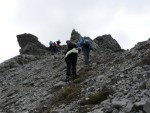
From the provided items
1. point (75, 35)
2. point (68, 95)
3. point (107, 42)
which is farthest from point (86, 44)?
point (75, 35)

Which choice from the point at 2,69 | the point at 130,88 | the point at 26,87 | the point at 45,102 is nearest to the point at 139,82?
the point at 130,88

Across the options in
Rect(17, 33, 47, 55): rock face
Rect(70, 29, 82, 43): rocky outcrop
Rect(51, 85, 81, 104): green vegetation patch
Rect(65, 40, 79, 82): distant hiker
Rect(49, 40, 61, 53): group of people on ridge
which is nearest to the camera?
Rect(51, 85, 81, 104): green vegetation patch

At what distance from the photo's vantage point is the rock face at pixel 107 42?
178 feet

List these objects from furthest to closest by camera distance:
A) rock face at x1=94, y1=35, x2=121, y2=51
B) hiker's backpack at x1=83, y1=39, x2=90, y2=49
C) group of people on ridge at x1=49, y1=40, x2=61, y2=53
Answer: group of people on ridge at x1=49, y1=40, x2=61, y2=53
rock face at x1=94, y1=35, x2=121, y2=51
hiker's backpack at x1=83, y1=39, x2=90, y2=49

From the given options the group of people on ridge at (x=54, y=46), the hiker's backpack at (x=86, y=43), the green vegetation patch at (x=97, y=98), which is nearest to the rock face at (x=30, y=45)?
the group of people on ridge at (x=54, y=46)

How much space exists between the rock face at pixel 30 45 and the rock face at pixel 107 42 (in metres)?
10.7

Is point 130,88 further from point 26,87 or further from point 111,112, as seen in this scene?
point 26,87

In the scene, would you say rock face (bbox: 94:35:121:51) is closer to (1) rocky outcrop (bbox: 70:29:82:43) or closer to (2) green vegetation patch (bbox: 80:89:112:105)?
(1) rocky outcrop (bbox: 70:29:82:43)

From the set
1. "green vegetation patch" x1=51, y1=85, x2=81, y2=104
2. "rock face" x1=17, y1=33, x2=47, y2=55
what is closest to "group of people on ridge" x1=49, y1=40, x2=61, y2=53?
"rock face" x1=17, y1=33, x2=47, y2=55

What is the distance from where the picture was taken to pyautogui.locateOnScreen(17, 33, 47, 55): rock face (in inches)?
2430

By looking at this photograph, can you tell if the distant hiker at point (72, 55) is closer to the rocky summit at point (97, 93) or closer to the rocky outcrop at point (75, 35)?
the rocky summit at point (97, 93)

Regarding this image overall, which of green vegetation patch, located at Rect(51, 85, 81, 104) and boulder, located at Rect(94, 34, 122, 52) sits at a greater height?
boulder, located at Rect(94, 34, 122, 52)

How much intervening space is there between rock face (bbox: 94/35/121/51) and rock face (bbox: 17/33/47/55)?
10.7 metres

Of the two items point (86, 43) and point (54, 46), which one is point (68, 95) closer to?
point (86, 43)
